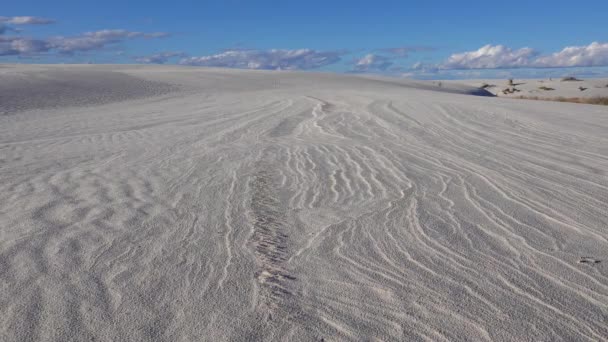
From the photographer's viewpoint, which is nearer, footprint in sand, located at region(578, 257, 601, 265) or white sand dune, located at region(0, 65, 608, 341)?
white sand dune, located at region(0, 65, 608, 341)

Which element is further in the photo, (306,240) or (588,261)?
(306,240)

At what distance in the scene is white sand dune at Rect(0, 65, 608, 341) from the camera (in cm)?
292

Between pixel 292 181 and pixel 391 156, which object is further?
pixel 391 156

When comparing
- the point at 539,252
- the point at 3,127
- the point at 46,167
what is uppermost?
the point at 539,252

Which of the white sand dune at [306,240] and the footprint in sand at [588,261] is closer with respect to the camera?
the white sand dune at [306,240]

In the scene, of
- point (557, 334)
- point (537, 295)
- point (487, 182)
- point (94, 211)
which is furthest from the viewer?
point (487, 182)

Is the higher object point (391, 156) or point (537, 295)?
point (537, 295)

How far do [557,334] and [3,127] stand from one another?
1149 centimetres

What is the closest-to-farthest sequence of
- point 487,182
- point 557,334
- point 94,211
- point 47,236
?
point 557,334
point 47,236
point 94,211
point 487,182

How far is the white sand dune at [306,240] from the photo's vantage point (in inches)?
115

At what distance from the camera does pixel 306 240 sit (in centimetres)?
411

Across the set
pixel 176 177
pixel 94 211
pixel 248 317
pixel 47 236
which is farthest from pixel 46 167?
pixel 248 317

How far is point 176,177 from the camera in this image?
20.5 ft

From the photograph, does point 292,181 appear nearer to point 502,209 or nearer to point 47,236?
point 502,209
